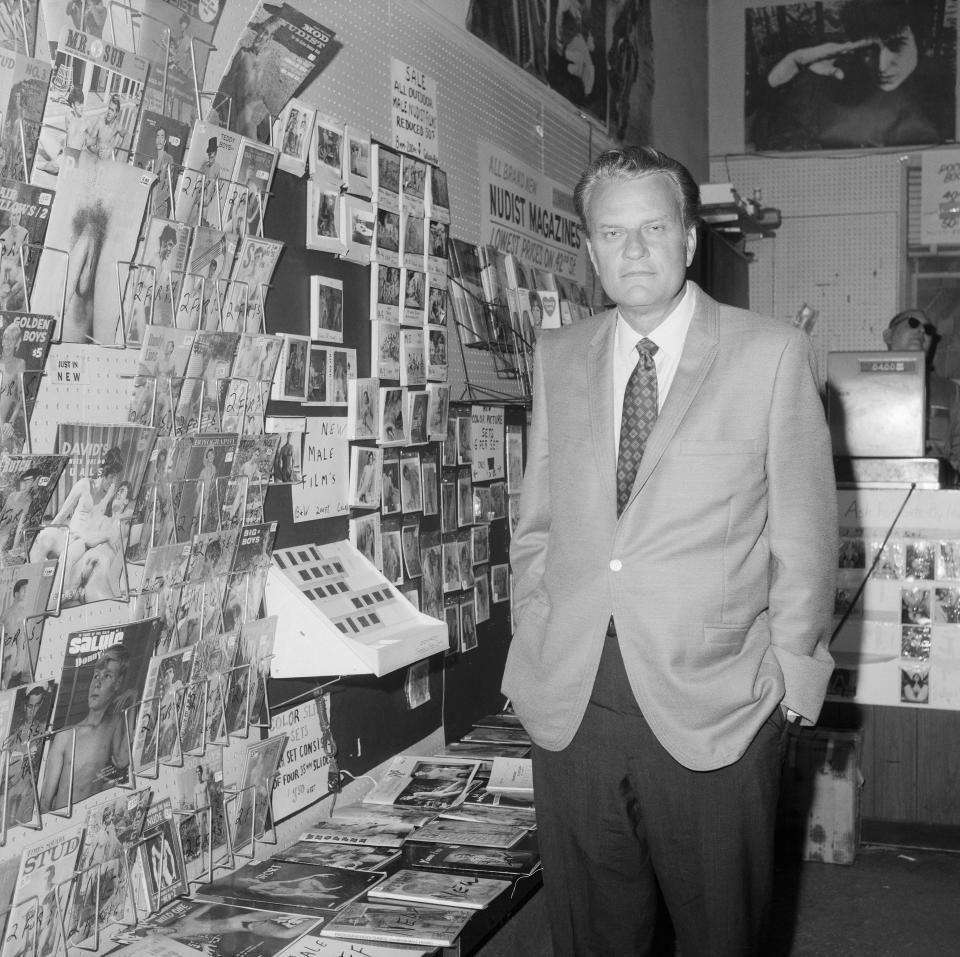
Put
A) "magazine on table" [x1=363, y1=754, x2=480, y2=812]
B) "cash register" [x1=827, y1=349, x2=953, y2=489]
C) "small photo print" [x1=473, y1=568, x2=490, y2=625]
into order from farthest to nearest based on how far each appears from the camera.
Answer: "cash register" [x1=827, y1=349, x2=953, y2=489] < "small photo print" [x1=473, y1=568, x2=490, y2=625] < "magazine on table" [x1=363, y1=754, x2=480, y2=812]

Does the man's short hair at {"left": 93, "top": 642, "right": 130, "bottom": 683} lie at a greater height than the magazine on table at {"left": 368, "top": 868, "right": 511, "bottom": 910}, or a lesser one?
greater

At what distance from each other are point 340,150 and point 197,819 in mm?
1349

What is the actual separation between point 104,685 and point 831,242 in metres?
5.57

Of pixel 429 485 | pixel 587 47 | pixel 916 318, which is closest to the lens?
pixel 429 485

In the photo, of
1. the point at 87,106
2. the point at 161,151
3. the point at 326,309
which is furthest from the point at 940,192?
the point at 87,106

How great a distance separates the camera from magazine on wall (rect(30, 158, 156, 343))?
5.32 feet

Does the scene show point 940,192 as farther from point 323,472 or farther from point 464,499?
point 323,472

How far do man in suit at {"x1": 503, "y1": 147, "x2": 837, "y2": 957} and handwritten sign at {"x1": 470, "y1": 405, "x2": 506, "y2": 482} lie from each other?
124 centimetres

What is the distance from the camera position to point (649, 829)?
72.4 inches

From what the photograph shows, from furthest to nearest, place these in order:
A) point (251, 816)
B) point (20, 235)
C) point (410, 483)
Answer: point (410, 483), point (251, 816), point (20, 235)

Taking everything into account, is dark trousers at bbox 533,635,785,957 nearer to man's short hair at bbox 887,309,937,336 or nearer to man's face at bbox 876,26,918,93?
man's short hair at bbox 887,309,937,336

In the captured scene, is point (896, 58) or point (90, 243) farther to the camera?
point (896, 58)

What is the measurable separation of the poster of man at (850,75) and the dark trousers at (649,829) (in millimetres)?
5333

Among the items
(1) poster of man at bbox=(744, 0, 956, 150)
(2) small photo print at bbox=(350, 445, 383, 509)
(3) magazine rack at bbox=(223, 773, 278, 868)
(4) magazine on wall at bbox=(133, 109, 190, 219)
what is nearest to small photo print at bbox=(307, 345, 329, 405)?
(2) small photo print at bbox=(350, 445, 383, 509)
